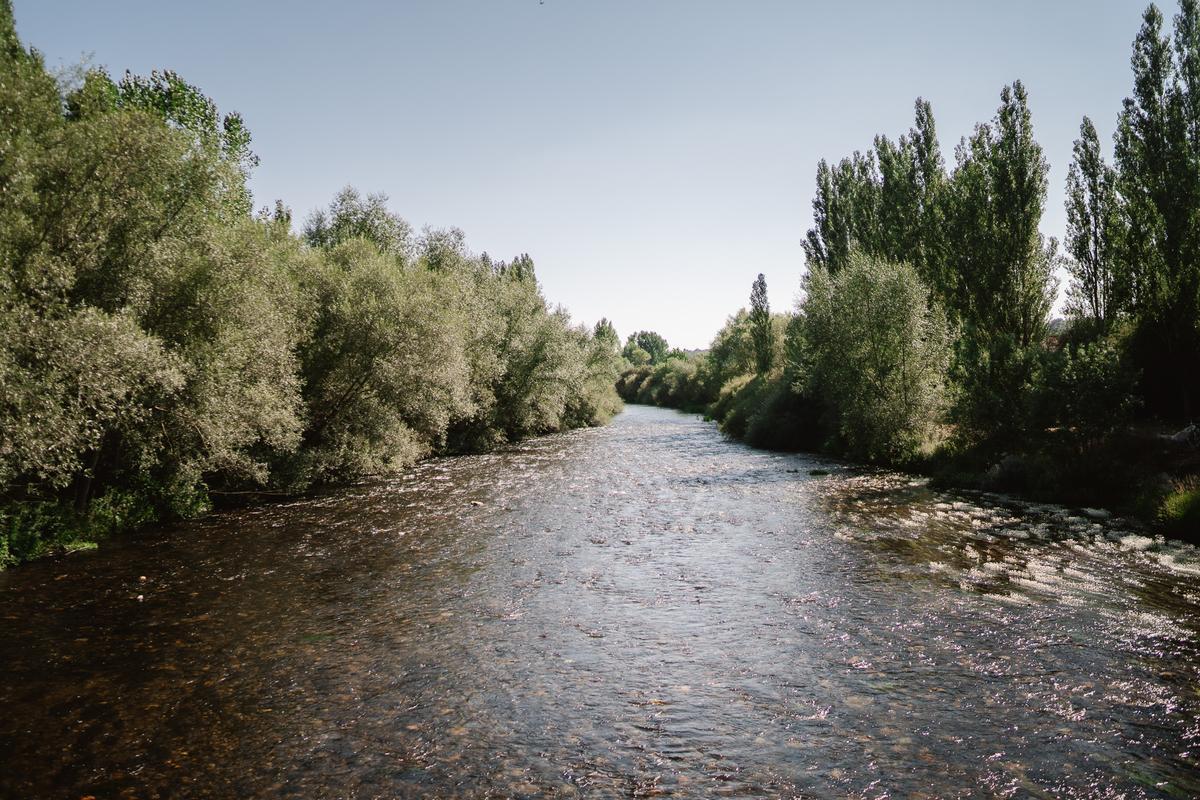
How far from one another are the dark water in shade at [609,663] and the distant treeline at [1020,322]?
5.07m

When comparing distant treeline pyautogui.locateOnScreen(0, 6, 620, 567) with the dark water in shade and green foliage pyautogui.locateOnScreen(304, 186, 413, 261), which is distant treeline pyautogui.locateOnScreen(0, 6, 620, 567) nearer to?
the dark water in shade

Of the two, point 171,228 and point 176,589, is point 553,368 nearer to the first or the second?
point 171,228

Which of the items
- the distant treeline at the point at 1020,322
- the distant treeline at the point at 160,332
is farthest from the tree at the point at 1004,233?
the distant treeline at the point at 160,332

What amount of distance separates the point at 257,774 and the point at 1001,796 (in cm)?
905

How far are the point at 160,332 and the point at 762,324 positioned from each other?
201ft

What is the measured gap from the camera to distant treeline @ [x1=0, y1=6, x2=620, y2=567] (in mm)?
15664

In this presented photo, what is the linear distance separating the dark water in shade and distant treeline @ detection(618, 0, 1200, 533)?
507cm

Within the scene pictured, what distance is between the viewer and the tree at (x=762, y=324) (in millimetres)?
70938

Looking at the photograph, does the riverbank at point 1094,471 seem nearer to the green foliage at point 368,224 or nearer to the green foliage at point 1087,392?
the green foliage at point 1087,392

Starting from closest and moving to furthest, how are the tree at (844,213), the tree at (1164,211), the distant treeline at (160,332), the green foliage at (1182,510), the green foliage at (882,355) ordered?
1. the distant treeline at (160,332)
2. the green foliage at (1182,510)
3. the tree at (1164,211)
4. the green foliage at (882,355)
5. the tree at (844,213)

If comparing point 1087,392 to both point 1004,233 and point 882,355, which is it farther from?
point 1004,233

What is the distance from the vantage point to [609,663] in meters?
11.6

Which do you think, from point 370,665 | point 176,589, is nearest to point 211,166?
point 176,589

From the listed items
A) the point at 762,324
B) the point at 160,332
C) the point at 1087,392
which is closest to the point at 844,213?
the point at 762,324
